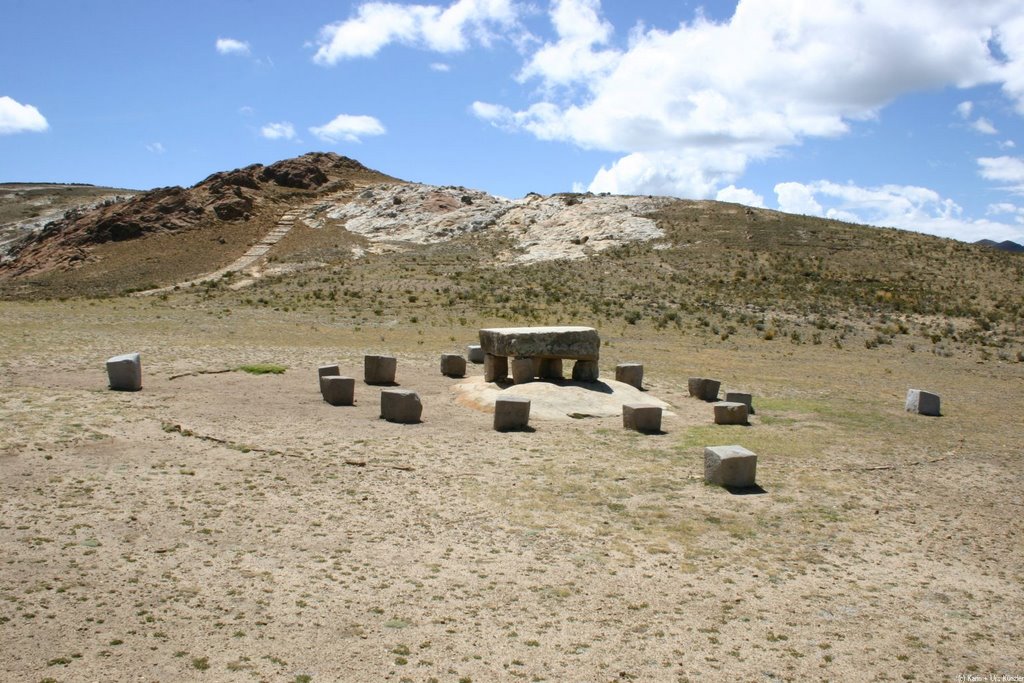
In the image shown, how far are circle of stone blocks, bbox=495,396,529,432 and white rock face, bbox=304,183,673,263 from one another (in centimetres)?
3885

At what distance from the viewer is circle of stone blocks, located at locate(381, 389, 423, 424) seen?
14758mm

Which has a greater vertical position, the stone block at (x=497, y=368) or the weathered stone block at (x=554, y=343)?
the weathered stone block at (x=554, y=343)

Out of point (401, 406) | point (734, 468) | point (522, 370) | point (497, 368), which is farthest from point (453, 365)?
point (734, 468)

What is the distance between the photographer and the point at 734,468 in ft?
35.8

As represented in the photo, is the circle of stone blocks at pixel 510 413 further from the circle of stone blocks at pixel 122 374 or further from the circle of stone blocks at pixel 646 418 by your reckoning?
the circle of stone blocks at pixel 122 374

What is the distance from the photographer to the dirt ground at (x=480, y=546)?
20.6 ft

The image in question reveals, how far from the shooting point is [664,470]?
11906 millimetres

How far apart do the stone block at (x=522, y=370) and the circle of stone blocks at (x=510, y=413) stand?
129 inches

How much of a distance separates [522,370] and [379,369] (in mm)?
3622

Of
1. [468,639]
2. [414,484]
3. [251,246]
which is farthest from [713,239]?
[468,639]

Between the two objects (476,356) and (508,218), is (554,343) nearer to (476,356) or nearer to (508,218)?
(476,356)

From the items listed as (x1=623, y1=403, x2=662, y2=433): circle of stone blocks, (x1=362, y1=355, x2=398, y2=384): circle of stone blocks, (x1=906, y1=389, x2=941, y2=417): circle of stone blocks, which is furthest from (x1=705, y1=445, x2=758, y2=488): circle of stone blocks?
(x1=362, y1=355, x2=398, y2=384): circle of stone blocks

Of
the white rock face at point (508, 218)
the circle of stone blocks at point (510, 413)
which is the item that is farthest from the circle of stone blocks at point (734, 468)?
the white rock face at point (508, 218)

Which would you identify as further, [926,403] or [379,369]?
[379,369]
